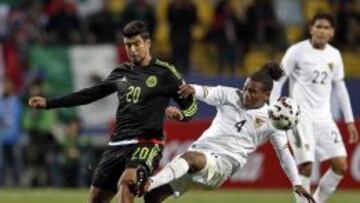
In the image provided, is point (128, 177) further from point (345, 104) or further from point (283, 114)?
point (345, 104)

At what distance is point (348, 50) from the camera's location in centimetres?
2406

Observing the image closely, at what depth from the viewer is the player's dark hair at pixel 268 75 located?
12727mm

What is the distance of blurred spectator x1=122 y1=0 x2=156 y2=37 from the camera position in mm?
24281

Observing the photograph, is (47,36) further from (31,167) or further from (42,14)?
(31,167)

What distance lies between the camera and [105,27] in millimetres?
24359

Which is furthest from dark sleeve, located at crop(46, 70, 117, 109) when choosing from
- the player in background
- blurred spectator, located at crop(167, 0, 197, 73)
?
blurred spectator, located at crop(167, 0, 197, 73)

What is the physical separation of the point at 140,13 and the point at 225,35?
1.81 metres

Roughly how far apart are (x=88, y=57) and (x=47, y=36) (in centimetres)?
102

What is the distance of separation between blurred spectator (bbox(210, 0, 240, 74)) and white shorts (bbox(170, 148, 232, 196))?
35.8ft

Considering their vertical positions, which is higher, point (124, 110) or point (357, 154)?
point (124, 110)

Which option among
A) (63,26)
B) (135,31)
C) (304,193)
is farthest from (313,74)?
(63,26)

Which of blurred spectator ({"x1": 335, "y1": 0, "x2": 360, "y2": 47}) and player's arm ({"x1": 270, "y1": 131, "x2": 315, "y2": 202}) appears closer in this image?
player's arm ({"x1": 270, "y1": 131, "x2": 315, "y2": 202})

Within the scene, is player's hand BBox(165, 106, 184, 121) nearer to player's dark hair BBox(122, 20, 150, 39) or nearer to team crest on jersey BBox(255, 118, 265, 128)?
player's dark hair BBox(122, 20, 150, 39)

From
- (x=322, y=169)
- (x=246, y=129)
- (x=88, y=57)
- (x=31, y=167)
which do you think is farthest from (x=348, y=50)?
(x=246, y=129)
